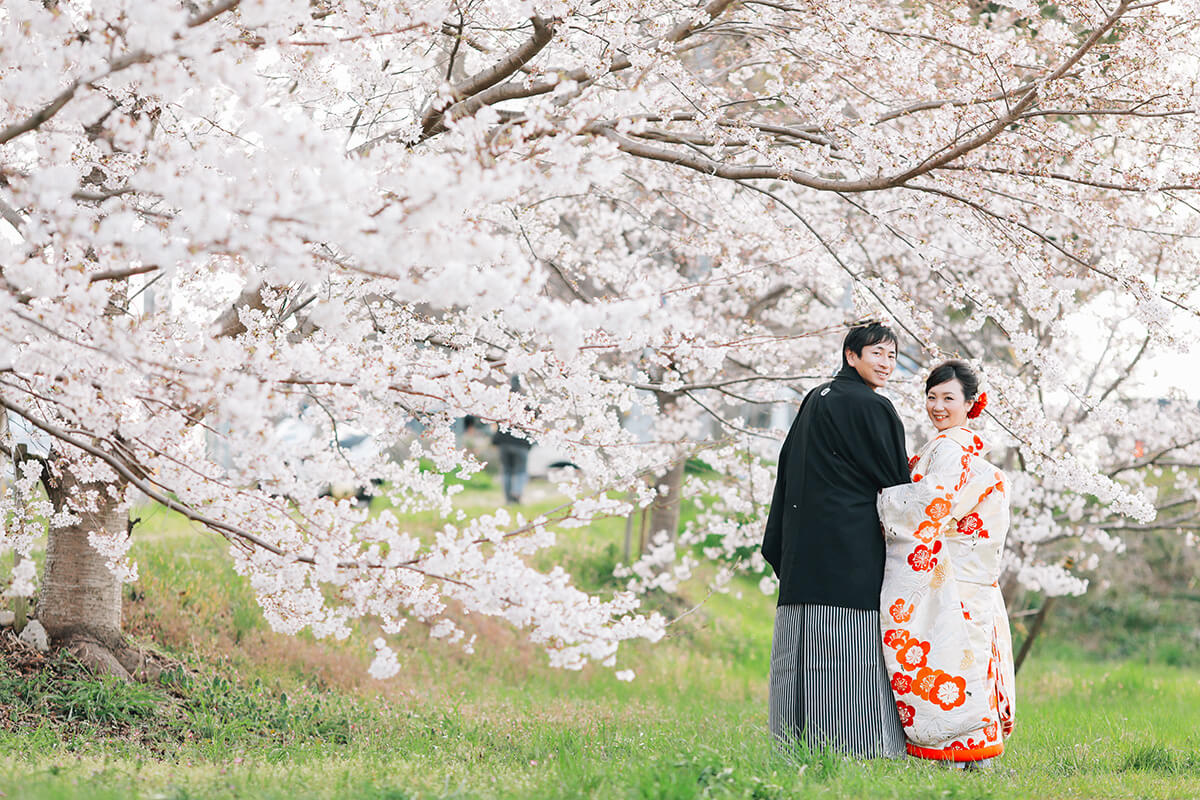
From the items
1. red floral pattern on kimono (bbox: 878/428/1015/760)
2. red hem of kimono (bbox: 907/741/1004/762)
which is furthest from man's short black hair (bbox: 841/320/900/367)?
red hem of kimono (bbox: 907/741/1004/762)

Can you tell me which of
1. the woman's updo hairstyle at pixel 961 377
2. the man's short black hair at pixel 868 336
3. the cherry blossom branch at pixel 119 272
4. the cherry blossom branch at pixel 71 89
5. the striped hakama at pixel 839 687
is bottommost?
the striped hakama at pixel 839 687

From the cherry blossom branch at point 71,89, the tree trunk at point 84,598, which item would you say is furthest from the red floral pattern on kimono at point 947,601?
the tree trunk at point 84,598

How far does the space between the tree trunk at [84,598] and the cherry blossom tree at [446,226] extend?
0.05 feet

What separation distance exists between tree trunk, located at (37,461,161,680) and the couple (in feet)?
11.7

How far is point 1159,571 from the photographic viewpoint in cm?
1537

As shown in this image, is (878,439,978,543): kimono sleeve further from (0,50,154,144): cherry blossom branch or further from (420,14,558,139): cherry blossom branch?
(0,50,154,144): cherry blossom branch

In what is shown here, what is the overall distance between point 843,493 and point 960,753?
1160 mm

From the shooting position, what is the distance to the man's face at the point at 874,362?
4445mm

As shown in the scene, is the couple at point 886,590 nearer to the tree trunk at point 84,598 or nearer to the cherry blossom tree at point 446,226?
the cherry blossom tree at point 446,226

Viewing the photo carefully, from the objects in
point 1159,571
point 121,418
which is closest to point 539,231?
point 121,418

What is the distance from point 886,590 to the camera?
436 cm

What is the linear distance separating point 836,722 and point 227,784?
2361mm

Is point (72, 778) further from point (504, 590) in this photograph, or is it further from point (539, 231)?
point (539, 231)

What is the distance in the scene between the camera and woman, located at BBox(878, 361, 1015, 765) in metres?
4.23
